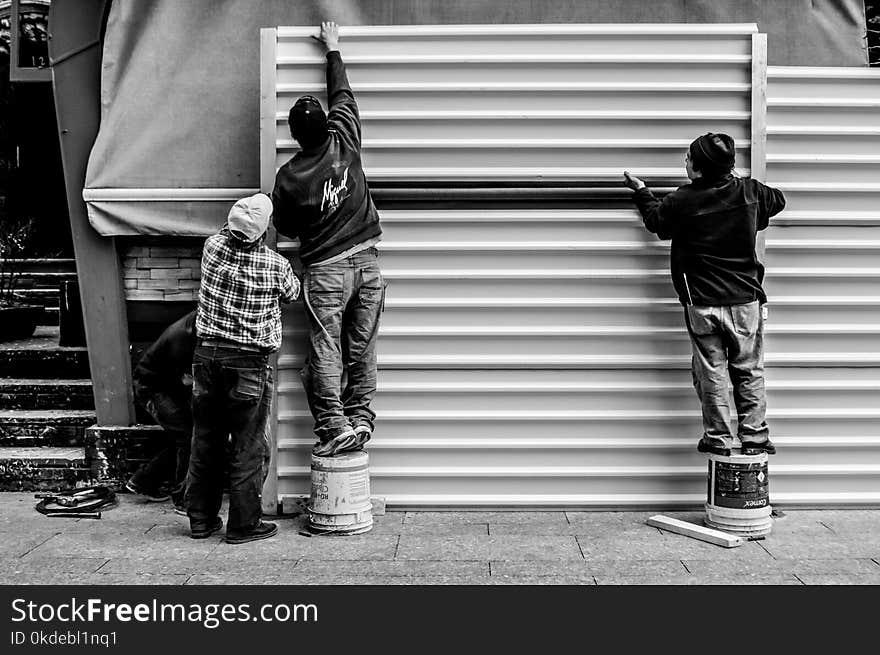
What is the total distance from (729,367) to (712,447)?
57 centimetres

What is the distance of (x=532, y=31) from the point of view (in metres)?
6.75

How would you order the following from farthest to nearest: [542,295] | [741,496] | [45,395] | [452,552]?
1. [45,395]
2. [542,295]
3. [741,496]
4. [452,552]

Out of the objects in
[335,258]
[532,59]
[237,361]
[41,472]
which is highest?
[532,59]

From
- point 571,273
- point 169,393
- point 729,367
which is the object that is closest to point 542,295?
point 571,273

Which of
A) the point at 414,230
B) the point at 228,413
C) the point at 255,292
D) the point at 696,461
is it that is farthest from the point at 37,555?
the point at 696,461

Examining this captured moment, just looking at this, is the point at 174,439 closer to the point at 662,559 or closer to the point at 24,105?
the point at 662,559

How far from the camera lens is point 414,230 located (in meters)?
6.84

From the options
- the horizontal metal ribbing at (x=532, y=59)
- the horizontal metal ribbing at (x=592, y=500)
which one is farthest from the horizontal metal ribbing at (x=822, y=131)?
the horizontal metal ribbing at (x=592, y=500)

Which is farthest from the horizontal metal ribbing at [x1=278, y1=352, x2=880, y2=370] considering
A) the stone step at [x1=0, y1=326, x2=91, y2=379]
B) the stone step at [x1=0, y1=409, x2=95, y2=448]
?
the stone step at [x1=0, y1=326, x2=91, y2=379]

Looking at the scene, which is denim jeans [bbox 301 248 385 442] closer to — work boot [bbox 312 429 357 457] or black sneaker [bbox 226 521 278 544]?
work boot [bbox 312 429 357 457]

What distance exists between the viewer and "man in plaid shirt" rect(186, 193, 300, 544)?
5.99 meters

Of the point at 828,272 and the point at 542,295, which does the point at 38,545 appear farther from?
the point at 828,272

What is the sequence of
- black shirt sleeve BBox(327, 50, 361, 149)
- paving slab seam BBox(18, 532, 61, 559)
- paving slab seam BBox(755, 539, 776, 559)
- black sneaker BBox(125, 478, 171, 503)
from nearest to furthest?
1. paving slab seam BBox(755, 539, 776, 559)
2. paving slab seam BBox(18, 532, 61, 559)
3. black shirt sleeve BBox(327, 50, 361, 149)
4. black sneaker BBox(125, 478, 171, 503)

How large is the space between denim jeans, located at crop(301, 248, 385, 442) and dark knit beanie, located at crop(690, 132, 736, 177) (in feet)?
7.57
